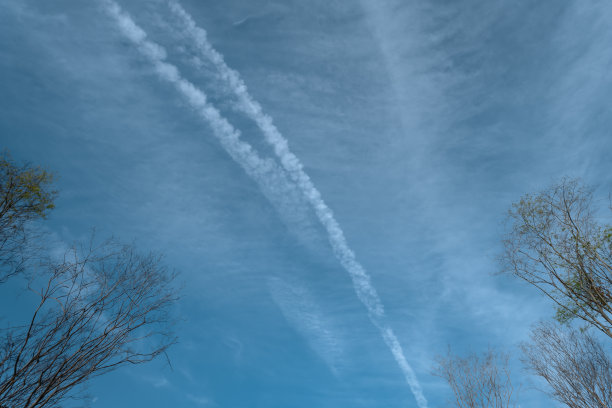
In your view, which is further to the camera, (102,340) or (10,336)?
(102,340)

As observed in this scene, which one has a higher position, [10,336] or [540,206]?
[540,206]

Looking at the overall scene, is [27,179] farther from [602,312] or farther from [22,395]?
[602,312]

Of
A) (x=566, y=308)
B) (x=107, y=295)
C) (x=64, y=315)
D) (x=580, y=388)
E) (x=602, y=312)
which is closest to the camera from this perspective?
(x=64, y=315)

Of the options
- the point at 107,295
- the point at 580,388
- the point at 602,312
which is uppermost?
the point at 107,295

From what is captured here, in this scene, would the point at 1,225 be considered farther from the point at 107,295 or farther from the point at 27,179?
the point at 107,295

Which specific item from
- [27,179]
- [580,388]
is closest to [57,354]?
[27,179]

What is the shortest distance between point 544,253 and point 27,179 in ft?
60.9

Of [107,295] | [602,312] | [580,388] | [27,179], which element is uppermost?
[27,179]

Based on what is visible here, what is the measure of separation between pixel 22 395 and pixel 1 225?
439 cm

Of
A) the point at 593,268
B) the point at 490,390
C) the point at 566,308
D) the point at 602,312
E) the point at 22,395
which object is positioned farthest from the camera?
the point at 490,390

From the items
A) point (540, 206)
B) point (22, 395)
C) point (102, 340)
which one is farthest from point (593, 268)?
point (22, 395)

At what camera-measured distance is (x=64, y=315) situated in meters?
8.38

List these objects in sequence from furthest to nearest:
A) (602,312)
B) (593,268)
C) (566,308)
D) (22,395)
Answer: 1. (566,308)
2. (593,268)
3. (602,312)
4. (22,395)

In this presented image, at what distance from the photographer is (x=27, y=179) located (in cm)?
888
